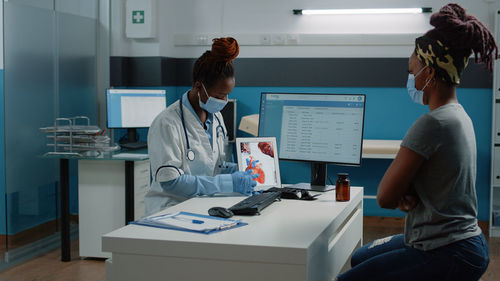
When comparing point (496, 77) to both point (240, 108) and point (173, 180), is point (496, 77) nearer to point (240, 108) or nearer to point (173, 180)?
point (240, 108)

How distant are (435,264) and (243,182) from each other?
36.0 inches

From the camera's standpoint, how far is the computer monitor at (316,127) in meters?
2.50

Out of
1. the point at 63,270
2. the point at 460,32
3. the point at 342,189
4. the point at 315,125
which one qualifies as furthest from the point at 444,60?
the point at 63,270

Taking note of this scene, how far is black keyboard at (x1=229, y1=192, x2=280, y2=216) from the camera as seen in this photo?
2.03 metres

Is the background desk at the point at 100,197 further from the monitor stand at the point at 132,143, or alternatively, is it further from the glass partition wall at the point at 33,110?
the monitor stand at the point at 132,143

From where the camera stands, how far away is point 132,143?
4562 millimetres

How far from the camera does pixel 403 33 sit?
4926 mm

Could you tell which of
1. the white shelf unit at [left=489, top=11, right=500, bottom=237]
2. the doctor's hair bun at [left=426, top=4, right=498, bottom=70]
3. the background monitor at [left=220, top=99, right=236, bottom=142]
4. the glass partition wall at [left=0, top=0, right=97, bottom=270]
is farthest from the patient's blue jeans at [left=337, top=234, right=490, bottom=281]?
the background monitor at [left=220, top=99, right=236, bottom=142]

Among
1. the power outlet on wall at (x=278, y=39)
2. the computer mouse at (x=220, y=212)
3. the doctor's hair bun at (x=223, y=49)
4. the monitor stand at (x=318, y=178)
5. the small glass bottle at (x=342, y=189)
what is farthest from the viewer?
the power outlet on wall at (x=278, y=39)

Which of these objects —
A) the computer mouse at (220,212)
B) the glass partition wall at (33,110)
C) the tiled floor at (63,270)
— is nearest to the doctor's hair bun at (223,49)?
the computer mouse at (220,212)

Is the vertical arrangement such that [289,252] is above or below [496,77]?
below

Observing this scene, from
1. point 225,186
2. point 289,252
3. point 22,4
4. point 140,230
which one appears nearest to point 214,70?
point 225,186

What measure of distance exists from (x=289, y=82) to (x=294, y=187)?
107 inches

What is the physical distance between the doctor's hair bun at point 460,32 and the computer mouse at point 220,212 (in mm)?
861
